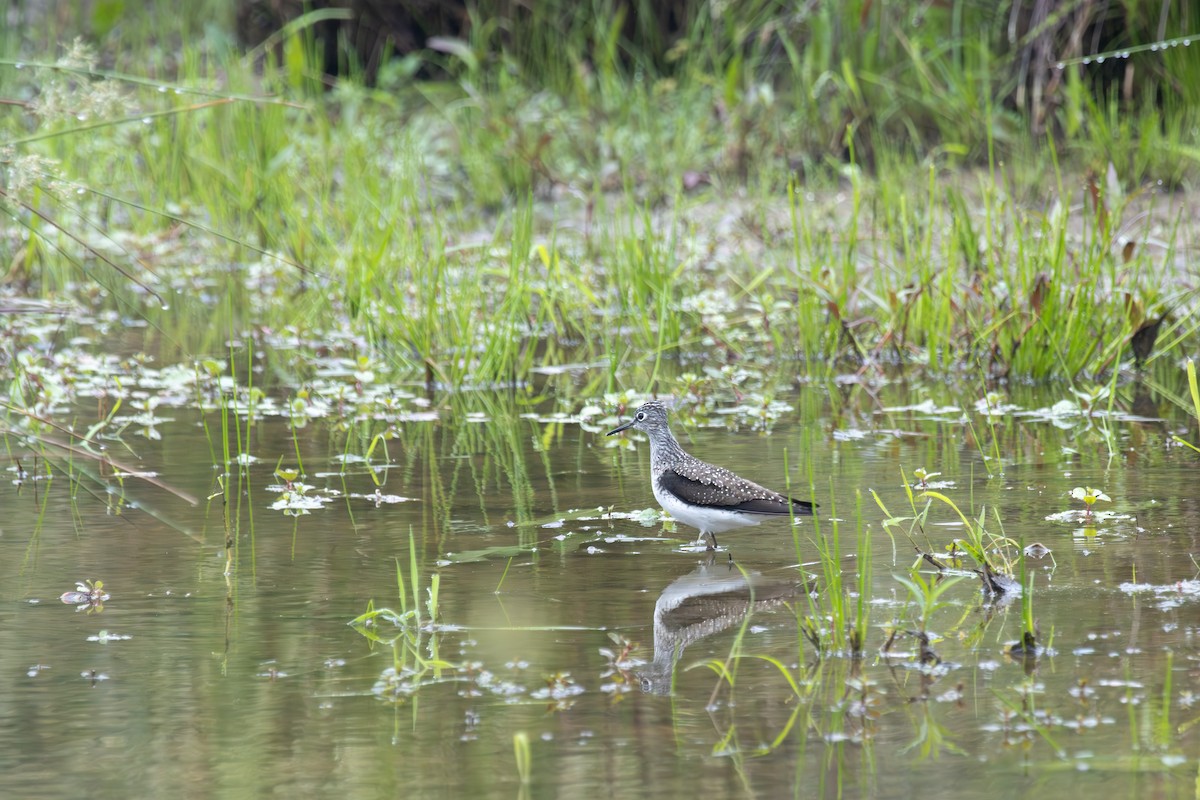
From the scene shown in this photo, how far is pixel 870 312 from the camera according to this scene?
8.52 metres

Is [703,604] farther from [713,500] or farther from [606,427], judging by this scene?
[606,427]

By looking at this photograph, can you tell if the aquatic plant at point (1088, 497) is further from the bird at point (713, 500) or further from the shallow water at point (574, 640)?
the bird at point (713, 500)

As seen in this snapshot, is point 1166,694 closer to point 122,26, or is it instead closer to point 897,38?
point 897,38

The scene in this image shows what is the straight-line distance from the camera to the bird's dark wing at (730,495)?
499 cm

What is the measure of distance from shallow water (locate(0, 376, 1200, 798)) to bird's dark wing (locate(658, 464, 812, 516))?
0.16m

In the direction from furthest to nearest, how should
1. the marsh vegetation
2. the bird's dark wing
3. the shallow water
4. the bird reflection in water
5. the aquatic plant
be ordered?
the aquatic plant
the bird's dark wing
the bird reflection in water
the marsh vegetation
the shallow water

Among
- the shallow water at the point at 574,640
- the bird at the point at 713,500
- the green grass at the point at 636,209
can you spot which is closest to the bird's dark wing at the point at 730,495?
the bird at the point at 713,500

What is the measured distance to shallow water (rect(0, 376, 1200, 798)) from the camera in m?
3.38

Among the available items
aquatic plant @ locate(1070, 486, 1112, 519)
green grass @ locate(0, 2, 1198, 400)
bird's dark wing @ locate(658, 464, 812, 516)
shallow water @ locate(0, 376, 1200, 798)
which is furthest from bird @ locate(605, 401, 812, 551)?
green grass @ locate(0, 2, 1198, 400)

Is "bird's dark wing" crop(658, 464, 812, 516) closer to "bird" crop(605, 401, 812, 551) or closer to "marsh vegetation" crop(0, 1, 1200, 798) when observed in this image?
"bird" crop(605, 401, 812, 551)

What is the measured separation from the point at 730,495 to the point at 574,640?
1.02 metres

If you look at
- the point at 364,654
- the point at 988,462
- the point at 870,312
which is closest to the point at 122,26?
the point at 870,312

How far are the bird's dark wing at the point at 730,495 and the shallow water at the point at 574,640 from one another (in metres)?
0.16

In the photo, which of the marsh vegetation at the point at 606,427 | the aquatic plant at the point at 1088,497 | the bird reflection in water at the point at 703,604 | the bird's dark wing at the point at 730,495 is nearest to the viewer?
the marsh vegetation at the point at 606,427
